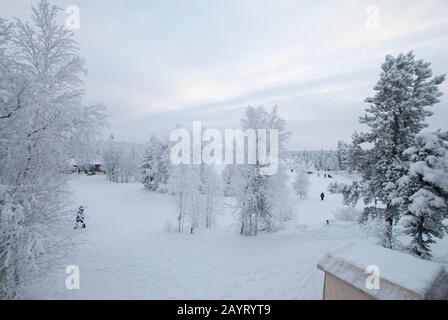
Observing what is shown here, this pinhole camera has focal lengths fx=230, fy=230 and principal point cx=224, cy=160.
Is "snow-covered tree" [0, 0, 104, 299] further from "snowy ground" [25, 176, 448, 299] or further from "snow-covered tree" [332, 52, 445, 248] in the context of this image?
"snow-covered tree" [332, 52, 445, 248]

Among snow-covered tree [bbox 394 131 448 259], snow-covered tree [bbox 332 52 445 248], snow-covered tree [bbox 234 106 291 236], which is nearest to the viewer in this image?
snow-covered tree [bbox 394 131 448 259]

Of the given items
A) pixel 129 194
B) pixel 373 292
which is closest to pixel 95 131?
pixel 373 292

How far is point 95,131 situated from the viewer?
340 inches

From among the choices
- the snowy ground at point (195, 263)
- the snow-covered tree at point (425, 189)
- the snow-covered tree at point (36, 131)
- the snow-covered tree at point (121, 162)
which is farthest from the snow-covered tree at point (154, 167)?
the snow-covered tree at point (425, 189)

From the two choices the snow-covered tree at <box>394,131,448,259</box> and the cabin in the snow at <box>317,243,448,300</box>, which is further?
the snow-covered tree at <box>394,131,448,259</box>

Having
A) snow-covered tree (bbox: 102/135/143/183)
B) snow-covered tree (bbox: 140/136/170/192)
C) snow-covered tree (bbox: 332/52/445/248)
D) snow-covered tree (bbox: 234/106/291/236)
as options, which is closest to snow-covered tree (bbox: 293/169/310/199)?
snow-covered tree (bbox: 140/136/170/192)

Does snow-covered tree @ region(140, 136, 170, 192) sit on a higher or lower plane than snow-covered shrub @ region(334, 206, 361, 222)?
higher

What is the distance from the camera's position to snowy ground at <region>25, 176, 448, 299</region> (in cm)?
1080

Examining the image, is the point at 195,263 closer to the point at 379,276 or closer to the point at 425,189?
the point at 379,276

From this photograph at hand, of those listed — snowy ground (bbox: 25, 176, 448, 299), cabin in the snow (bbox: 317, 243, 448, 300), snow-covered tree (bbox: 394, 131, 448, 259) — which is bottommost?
snowy ground (bbox: 25, 176, 448, 299)

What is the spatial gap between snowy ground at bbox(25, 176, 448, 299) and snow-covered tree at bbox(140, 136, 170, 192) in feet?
76.5

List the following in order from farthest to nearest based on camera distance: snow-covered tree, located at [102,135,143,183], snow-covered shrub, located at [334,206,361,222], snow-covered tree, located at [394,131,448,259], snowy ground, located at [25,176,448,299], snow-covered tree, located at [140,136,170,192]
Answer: snow-covered tree, located at [102,135,143,183]
snow-covered tree, located at [140,136,170,192]
snow-covered shrub, located at [334,206,361,222]
snowy ground, located at [25,176,448,299]
snow-covered tree, located at [394,131,448,259]
